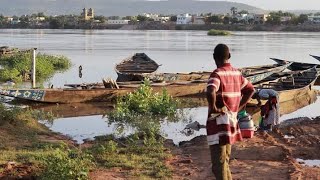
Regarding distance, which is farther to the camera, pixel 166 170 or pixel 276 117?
pixel 276 117

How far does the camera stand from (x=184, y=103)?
16.8 m

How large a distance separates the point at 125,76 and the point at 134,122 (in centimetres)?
762

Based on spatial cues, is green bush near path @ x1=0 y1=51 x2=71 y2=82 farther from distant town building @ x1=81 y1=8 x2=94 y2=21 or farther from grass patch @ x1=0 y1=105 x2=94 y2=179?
distant town building @ x1=81 y1=8 x2=94 y2=21

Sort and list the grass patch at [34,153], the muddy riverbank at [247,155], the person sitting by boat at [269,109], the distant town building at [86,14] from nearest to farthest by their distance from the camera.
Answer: the grass patch at [34,153], the muddy riverbank at [247,155], the person sitting by boat at [269,109], the distant town building at [86,14]

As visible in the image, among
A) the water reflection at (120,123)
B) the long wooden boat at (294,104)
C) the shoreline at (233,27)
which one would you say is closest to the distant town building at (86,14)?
the shoreline at (233,27)

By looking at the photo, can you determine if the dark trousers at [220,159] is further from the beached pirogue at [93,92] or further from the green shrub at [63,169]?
the beached pirogue at [93,92]

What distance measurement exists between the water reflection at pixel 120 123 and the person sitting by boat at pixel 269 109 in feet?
5.15

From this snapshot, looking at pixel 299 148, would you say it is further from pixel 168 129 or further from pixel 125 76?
pixel 125 76

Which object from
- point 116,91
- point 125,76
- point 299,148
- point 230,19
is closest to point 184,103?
point 116,91

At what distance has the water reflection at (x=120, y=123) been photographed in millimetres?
12032

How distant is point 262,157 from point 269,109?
2.27 metres

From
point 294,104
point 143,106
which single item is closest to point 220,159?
point 143,106

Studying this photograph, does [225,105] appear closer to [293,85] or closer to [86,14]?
[293,85]

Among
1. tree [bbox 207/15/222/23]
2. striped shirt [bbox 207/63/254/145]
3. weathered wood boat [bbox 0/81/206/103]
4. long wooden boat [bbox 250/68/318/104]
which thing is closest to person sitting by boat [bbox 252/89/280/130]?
long wooden boat [bbox 250/68/318/104]
